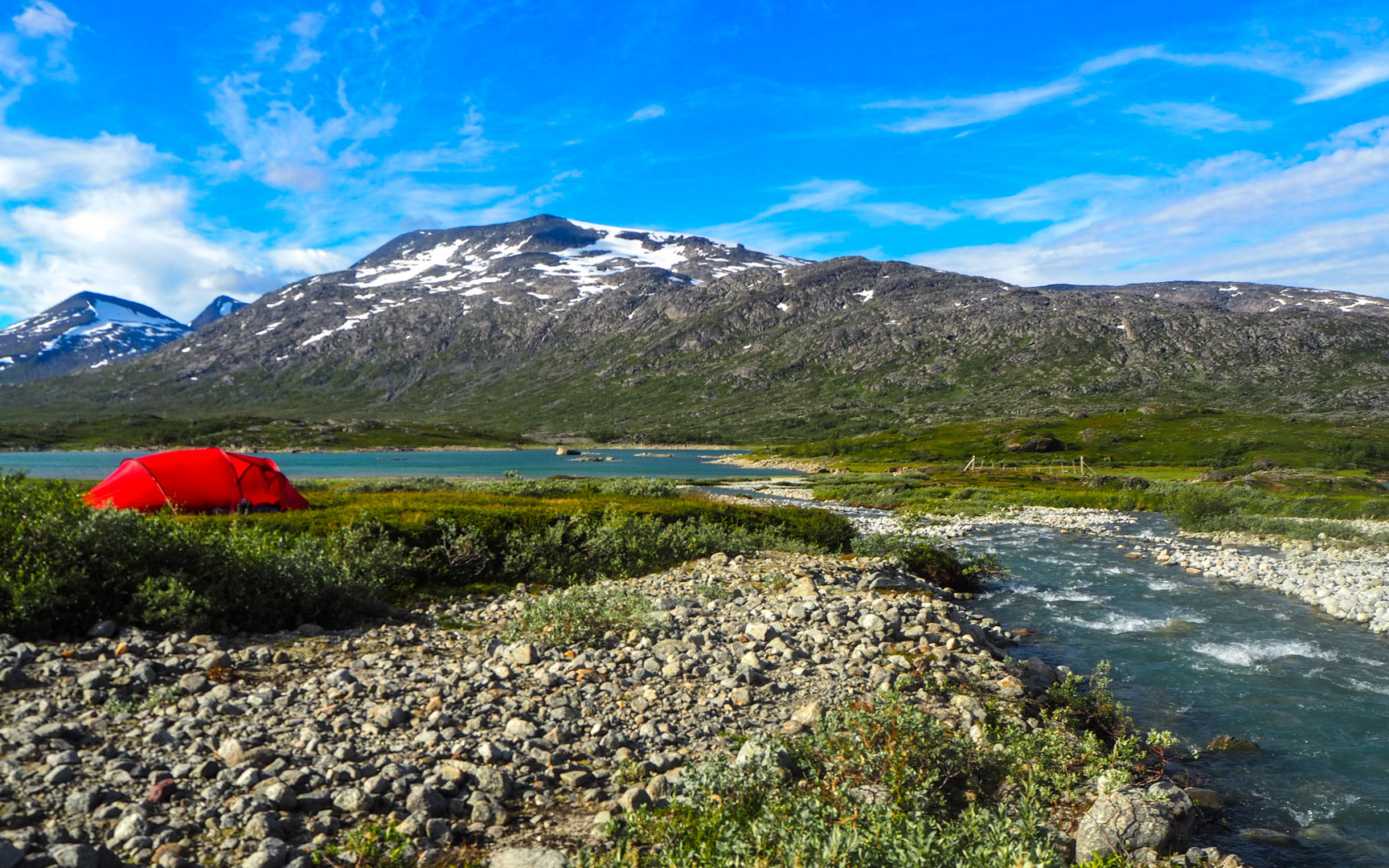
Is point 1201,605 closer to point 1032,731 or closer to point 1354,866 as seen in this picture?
point 1354,866

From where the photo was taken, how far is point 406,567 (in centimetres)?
1566

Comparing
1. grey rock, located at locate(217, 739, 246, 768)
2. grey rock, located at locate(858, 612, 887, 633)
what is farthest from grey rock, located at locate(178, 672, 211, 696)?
grey rock, located at locate(858, 612, 887, 633)

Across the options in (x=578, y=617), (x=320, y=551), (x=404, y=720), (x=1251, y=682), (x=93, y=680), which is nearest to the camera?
(x=93, y=680)

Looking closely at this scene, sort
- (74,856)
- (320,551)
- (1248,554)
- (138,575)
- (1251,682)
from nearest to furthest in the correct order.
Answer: (74,856)
(138,575)
(320,551)
(1251,682)
(1248,554)

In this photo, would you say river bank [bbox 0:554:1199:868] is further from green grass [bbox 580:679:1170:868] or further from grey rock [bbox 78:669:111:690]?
green grass [bbox 580:679:1170:868]

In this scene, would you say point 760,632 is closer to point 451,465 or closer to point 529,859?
point 529,859

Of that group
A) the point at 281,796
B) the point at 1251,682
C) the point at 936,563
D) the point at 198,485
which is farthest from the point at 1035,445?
the point at 281,796

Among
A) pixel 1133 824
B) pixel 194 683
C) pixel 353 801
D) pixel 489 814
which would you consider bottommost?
pixel 1133 824

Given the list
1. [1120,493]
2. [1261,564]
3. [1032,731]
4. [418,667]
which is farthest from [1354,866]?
[1120,493]

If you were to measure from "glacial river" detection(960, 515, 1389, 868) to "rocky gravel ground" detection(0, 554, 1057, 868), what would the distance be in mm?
2912

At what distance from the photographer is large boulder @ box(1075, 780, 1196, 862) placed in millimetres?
6531

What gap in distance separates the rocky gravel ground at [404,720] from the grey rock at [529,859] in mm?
43

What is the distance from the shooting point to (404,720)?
7926mm

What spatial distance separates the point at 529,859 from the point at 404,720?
314 cm
